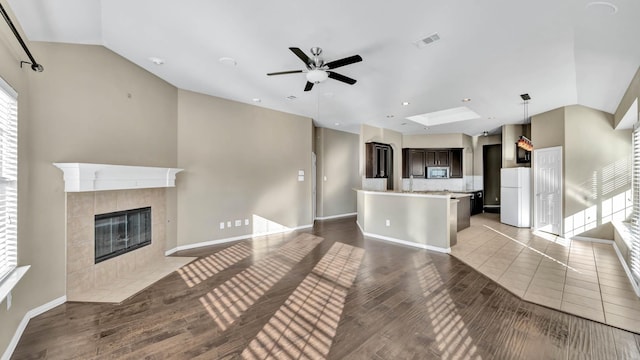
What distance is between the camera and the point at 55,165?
2666 mm

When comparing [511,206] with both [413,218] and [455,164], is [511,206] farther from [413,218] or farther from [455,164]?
[413,218]

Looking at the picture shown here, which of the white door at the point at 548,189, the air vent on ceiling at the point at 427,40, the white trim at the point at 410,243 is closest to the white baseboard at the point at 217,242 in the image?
the white trim at the point at 410,243

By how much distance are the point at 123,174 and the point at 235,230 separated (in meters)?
2.37

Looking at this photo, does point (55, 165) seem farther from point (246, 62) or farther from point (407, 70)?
point (407, 70)

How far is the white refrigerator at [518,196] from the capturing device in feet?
20.7

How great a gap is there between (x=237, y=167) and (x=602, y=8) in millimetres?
5304

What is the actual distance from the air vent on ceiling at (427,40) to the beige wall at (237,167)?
3607 millimetres

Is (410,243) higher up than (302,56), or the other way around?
(302,56)

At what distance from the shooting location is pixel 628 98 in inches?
146

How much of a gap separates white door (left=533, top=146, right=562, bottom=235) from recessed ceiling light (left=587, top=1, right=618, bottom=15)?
4.11m

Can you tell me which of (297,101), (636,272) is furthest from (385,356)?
(297,101)

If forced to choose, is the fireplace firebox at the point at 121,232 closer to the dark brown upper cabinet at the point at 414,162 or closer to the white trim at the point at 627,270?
the white trim at the point at 627,270

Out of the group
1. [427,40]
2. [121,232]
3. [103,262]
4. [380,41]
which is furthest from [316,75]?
[103,262]

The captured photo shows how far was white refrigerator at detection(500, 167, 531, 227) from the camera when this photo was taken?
6.32 meters
